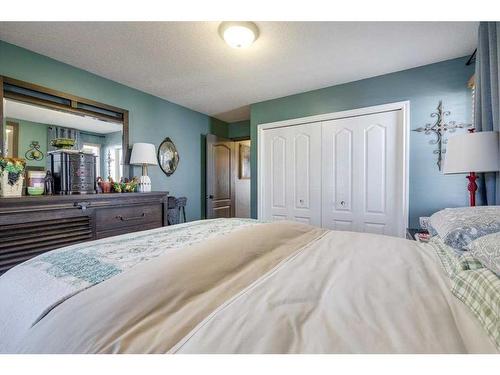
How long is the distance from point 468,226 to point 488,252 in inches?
18.9

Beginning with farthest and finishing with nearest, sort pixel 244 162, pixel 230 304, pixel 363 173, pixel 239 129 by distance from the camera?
pixel 244 162 < pixel 239 129 < pixel 363 173 < pixel 230 304

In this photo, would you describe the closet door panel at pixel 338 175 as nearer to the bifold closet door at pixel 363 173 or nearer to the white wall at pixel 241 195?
the bifold closet door at pixel 363 173

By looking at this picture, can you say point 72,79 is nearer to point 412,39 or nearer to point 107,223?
point 107,223

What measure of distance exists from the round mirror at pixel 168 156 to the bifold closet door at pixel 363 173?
7.09ft

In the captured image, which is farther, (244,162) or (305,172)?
(244,162)

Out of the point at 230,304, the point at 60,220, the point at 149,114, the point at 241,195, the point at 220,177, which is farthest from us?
the point at 241,195

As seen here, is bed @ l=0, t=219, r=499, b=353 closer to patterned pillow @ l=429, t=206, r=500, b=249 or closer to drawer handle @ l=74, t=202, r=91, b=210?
patterned pillow @ l=429, t=206, r=500, b=249

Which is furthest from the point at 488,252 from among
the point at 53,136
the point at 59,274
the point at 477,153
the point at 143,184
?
the point at 53,136

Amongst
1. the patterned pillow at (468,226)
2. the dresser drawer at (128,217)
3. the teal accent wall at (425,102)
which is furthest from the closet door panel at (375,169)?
the dresser drawer at (128,217)

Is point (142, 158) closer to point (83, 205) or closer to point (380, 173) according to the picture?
point (83, 205)

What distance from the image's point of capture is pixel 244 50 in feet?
7.00

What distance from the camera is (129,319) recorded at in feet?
1.73

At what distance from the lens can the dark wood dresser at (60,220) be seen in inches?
62.8
